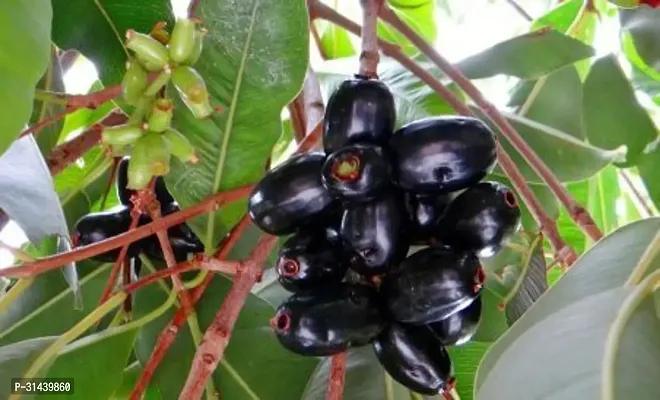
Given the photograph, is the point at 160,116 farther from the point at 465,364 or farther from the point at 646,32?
the point at 646,32

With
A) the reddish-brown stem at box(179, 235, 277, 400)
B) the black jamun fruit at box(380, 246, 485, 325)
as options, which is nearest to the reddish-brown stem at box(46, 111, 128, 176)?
the reddish-brown stem at box(179, 235, 277, 400)

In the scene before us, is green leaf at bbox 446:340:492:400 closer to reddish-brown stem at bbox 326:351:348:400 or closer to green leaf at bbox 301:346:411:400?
green leaf at bbox 301:346:411:400

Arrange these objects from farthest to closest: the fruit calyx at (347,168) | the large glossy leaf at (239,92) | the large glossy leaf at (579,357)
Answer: the large glossy leaf at (239,92) < the fruit calyx at (347,168) < the large glossy leaf at (579,357)

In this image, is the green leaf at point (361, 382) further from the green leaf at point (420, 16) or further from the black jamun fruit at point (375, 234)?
the green leaf at point (420, 16)

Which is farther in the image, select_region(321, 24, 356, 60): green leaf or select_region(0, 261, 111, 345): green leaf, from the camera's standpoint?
select_region(321, 24, 356, 60): green leaf

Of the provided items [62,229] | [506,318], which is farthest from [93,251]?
[506,318]

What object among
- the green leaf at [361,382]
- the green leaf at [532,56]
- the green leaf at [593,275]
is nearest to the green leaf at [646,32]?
the green leaf at [532,56]

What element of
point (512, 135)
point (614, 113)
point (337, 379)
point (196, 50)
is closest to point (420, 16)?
point (614, 113)
